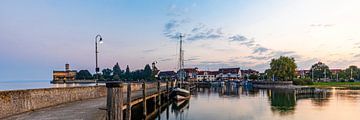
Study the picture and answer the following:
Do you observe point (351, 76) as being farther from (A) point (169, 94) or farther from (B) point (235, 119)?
(B) point (235, 119)

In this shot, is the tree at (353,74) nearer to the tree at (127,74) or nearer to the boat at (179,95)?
the tree at (127,74)

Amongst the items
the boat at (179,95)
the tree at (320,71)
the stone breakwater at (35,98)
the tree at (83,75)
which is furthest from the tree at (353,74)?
the stone breakwater at (35,98)

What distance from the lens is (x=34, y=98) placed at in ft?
53.1

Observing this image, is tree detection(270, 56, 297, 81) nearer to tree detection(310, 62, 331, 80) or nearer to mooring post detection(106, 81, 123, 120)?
tree detection(310, 62, 331, 80)

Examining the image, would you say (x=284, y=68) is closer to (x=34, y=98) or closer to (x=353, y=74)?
(x=353, y=74)

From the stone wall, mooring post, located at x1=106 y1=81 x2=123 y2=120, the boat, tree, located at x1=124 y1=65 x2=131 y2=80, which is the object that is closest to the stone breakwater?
the stone wall

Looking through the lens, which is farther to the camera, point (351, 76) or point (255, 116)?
point (351, 76)

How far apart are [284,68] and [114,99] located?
114130mm

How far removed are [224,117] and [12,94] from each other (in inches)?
888

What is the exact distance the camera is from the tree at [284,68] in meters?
118

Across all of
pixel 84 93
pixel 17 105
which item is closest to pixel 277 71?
pixel 84 93

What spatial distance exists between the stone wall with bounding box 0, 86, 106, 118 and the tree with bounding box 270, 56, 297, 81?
102359mm

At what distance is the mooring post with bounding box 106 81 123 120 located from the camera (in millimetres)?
10178

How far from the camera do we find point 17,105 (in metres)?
14.4
